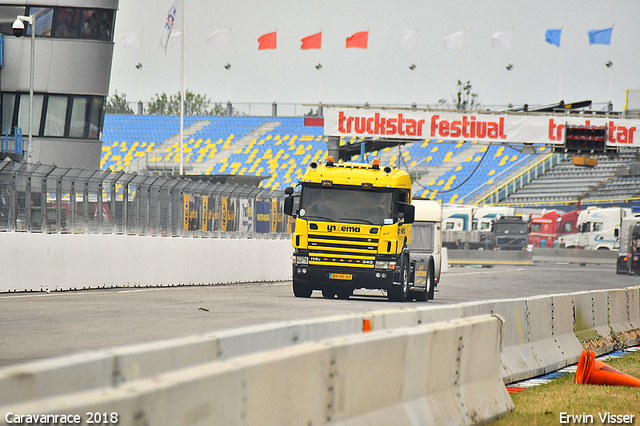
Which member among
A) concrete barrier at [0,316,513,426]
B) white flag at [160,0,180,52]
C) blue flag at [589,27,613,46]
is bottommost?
concrete barrier at [0,316,513,426]

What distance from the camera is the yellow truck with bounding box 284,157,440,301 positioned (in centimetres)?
2044

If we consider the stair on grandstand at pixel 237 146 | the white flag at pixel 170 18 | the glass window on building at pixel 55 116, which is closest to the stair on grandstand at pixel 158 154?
the stair on grandstand at pixel 237 146

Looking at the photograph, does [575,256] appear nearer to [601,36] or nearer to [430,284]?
[601,36]

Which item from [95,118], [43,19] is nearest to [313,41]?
[95,118]

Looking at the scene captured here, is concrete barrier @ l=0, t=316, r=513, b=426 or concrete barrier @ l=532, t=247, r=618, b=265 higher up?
concrete barrier @ l=0, t=316, r=513, b=426

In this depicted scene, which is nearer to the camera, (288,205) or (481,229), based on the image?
(288,205)

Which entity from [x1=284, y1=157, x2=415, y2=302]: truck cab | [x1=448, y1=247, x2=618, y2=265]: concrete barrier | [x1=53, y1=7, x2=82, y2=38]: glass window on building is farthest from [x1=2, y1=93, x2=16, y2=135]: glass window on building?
[x1=448, y1=247, x2=618, y2=265]: concrete barrier

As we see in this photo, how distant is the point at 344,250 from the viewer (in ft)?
67.5

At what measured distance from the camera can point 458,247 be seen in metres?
Result: 56.2

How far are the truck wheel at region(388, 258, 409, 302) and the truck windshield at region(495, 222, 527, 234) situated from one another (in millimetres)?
33030

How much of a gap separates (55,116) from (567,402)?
105ft

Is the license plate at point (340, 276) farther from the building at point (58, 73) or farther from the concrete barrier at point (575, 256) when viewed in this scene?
the concrete barrier at point (575, 256)

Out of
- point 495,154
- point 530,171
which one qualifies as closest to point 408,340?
point 530,171

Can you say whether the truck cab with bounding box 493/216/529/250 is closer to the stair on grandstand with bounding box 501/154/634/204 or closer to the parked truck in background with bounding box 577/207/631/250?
the parked truck in background with bounding box 577/207/631/250
